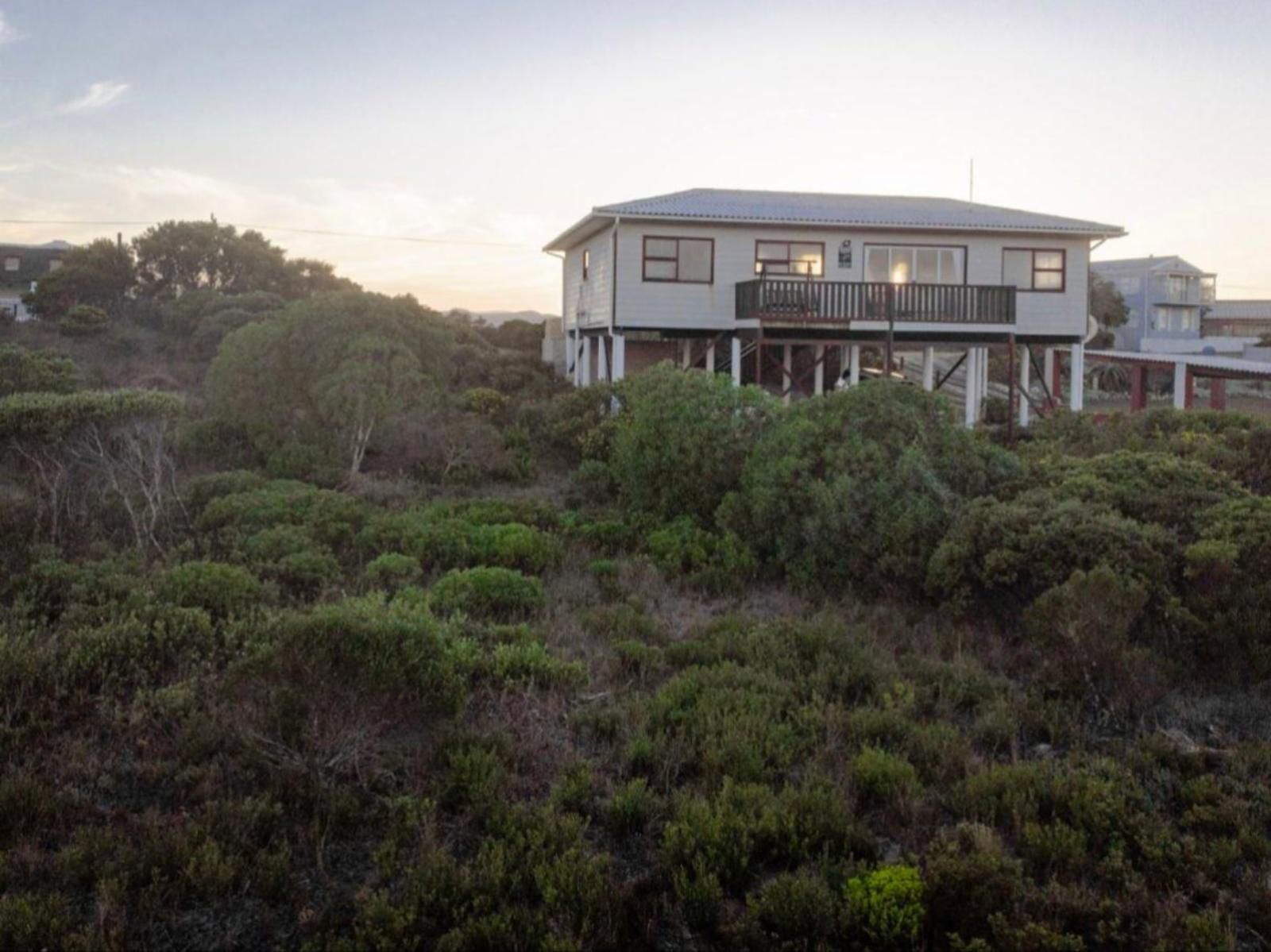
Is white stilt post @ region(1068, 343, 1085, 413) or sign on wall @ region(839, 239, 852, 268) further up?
sign on wall @ region(839, 239, 852, 268)

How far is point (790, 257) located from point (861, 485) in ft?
47.2

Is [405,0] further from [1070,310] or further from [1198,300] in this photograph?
[1198,300]

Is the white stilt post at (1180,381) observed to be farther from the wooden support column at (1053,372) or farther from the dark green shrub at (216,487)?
the dark green shrub at (216,487)

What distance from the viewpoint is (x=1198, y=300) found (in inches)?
2997

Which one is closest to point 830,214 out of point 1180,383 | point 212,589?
point 1180,383

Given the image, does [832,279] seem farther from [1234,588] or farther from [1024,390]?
[1234,588]

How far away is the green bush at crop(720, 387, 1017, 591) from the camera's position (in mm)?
10414

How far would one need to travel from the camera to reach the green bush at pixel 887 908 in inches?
185

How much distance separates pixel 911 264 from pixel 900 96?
514cm

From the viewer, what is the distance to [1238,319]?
92.6m

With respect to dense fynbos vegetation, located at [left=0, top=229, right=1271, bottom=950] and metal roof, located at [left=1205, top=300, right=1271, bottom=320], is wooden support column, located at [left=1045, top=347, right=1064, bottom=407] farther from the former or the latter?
metal roof, located at [left=1205, top=300, right=1271, bottom=320]

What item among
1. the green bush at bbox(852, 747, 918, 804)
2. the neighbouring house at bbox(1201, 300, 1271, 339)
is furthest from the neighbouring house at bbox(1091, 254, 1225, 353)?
the green bush at bbox(852, 747, 918, 804)

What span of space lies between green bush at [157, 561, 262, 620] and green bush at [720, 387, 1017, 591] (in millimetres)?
5230

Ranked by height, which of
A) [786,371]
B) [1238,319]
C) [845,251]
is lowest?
[786,371]
